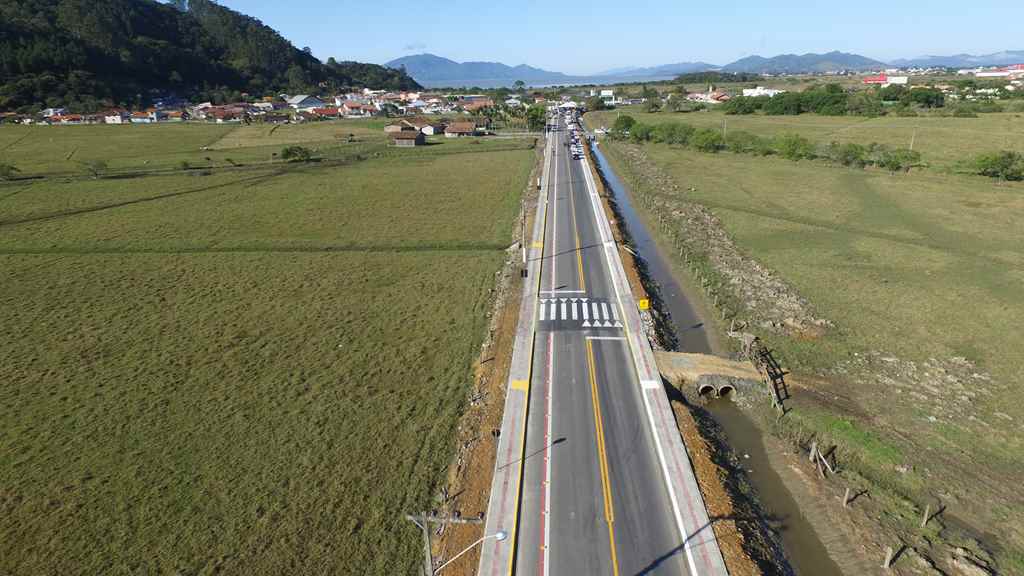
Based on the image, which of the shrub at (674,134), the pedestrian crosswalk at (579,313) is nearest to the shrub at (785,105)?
the shrub at (674,134)

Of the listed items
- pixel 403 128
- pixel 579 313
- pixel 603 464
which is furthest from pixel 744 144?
pixel 603 464

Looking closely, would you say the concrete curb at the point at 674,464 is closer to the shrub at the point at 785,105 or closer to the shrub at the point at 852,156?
the shrub at the point at 852,156

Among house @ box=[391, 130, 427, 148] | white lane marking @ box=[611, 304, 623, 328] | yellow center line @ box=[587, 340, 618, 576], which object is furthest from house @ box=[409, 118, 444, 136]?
yellow center line @ box=[587, 340, 618, 576]

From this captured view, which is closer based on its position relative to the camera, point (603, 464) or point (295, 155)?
point (603, 464)

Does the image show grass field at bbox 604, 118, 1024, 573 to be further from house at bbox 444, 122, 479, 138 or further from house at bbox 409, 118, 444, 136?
house at bbox 409, 118, 444, 136

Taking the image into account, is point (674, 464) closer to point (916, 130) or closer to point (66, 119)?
point (916, 130)

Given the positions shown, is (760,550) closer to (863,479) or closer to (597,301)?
(863,479)
